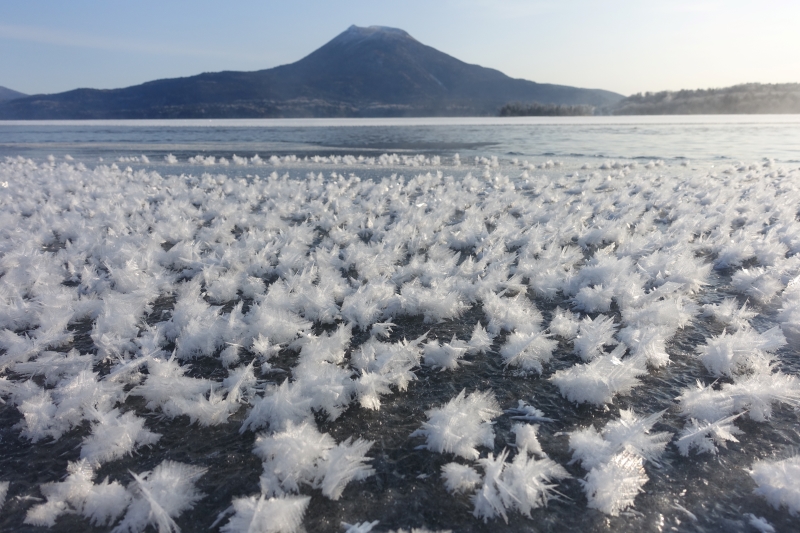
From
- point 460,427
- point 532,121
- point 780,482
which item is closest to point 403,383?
point 460,427

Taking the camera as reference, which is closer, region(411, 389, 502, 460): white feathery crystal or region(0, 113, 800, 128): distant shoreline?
region(411, 389, 502, 460): white feathery crystal

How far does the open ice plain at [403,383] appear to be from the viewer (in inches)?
80.0

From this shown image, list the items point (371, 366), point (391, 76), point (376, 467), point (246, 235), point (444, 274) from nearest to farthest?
point (376, 467) → point (371, 366) → point (444, 274) → point (246, 235) → point (391, 76)

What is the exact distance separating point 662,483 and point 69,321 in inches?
179

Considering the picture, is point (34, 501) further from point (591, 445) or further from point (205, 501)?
point (591, 445)

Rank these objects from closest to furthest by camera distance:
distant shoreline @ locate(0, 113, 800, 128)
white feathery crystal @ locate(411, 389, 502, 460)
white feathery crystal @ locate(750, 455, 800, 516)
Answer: white feathery crystal @ locate(750, 455, 800, 516), white feathery crystal @ locate(411, 389, 502, 460), distant shoreline @ locate(0, 113, 800, 128)

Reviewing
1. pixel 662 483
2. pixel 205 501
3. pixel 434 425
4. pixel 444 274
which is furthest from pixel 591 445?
pixel 444 274

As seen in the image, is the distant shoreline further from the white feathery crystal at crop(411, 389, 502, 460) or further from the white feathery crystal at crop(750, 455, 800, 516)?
the white feathery crystal at crop(750, 455, 800, 516)

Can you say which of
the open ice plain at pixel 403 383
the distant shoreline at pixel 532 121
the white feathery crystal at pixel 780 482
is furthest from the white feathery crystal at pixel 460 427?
the distant shoreline at pixel 532 121

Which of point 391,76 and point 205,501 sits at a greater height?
point 391,76

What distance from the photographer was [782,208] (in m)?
7.41

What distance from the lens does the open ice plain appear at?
2.03 metres

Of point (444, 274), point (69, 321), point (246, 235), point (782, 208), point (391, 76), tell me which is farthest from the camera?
point (391, 76)

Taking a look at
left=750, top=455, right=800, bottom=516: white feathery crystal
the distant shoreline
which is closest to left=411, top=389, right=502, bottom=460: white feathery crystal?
left=750, top=455, right=800, bottom=516: white feathery crystal
